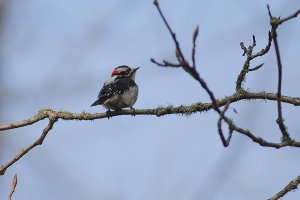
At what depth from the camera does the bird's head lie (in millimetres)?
6777

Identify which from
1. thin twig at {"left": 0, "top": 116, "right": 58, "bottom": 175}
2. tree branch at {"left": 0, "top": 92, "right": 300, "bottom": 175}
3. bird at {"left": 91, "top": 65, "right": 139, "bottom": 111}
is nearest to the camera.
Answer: thin twig at {"left": 0, "top": 116, "right": 58, "bottom": 175}

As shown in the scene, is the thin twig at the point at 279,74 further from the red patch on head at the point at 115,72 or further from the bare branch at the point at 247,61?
the red patch on head at the point at 115,72

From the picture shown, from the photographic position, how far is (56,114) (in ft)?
14.3

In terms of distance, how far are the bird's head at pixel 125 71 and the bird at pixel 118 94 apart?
27cm

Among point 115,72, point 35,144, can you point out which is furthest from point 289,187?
point 115,72

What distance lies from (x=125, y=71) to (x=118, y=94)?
3.88 feet

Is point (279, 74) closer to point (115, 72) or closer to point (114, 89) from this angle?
point (114, 89)

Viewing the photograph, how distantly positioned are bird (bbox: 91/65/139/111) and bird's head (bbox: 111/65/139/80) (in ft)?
0.88

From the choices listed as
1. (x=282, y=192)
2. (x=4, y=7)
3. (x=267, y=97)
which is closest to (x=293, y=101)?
(x=267, y=97)

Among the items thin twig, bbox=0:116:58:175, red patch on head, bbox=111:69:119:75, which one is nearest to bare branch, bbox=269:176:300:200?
thin twig, bbox=0:116:58:175

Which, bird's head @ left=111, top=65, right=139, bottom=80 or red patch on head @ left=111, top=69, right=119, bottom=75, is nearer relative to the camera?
bird's head @ left=111, top=65, right=139, bottom=80

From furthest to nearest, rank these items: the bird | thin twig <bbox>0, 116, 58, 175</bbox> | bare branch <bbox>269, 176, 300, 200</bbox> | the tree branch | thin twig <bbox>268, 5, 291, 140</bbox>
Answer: the bird → the tree branch → thin twig <bbox>0, 116, 58, 175</bbox> → bare branch <bbox>269, 176, 300, 200</bbox> → thin twig <bbox>268, 5, 291, 140</bbox>

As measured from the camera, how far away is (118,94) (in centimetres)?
577

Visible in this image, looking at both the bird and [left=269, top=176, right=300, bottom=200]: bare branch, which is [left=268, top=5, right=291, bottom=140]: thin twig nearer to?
[left=269, top=176, right=300, bottom=200]: bare branch
